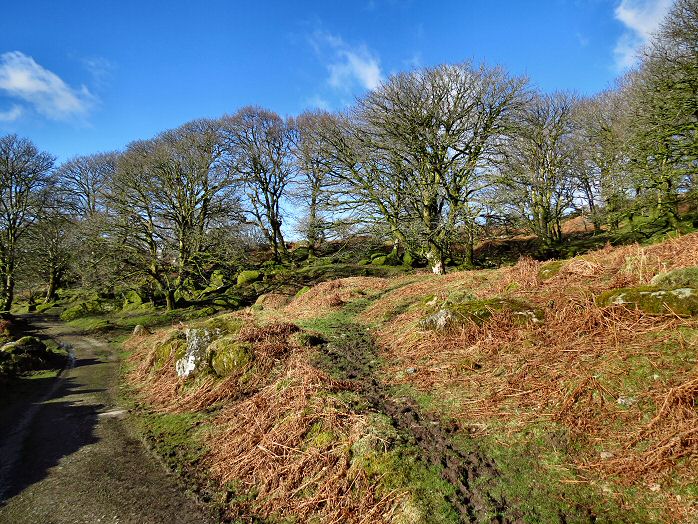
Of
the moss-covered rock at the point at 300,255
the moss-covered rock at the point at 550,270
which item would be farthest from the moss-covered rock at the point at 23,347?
the moss-covered rock at the point at 300,255

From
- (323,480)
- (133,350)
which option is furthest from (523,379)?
(133,350)

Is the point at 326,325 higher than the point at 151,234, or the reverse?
the point at 151,234

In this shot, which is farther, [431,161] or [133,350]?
[431,161]

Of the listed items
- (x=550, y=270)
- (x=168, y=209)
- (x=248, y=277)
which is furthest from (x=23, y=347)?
(x=550, y=270)

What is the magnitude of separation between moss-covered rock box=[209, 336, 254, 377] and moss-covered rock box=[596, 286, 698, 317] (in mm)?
6306

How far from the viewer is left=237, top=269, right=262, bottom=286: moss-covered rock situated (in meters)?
27.7

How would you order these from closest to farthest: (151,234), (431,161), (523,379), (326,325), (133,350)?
(523,379) → (326,325) → (133,350) → (431,161) → (151,234)

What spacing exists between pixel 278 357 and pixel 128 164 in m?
21.8

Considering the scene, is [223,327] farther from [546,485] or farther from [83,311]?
[83,311]

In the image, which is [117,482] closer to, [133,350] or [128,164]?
[133,350]

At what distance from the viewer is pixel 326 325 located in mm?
9875

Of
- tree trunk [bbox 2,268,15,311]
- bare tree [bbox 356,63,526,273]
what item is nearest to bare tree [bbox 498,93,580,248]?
bare tree [bbox 356,63,526,273]

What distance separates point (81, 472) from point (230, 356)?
289 centimetres

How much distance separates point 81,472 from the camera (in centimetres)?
524
